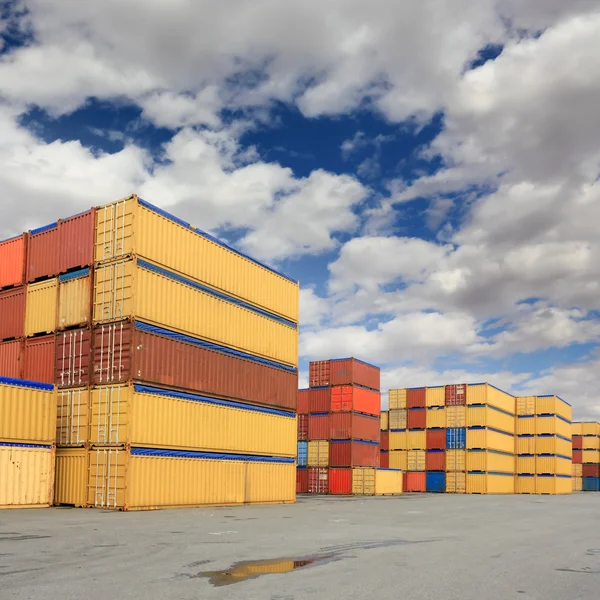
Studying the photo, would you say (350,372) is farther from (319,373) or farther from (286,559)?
(286,559)

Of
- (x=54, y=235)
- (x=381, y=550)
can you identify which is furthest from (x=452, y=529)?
(x=54, y=235)

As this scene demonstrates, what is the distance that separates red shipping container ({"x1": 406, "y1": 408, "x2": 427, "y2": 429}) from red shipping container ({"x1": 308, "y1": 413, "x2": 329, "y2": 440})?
17.9 metres

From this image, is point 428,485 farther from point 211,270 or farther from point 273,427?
point 211,270

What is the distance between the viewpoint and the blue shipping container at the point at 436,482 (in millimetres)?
66438

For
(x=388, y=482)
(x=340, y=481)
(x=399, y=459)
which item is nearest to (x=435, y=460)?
(x=399, y=459)

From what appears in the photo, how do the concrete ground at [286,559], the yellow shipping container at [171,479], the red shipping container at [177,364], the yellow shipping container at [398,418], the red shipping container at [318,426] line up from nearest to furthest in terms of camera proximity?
the concrete ground at [286,559] < the yellow shipping container at [171,479] < the red shipping container at [177,364] < the red shipping container at [318,426] < the yellow shipping container at [398,418]

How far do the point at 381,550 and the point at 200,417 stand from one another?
54.9 feet

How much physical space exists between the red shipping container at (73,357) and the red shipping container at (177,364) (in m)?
0.38

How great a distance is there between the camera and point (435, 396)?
68.0m

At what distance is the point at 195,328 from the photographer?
30062mm

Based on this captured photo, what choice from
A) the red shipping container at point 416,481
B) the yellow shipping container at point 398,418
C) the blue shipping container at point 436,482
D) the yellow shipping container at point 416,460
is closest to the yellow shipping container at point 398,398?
the yellow shipping container at point 398,418

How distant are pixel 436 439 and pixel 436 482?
163 inches

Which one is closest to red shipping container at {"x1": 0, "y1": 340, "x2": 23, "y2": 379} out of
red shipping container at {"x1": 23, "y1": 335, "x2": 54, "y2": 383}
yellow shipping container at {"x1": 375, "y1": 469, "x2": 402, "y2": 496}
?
red shipping container at {"x1": 23, "y1": 335, "x2": 54, "y2": 383}

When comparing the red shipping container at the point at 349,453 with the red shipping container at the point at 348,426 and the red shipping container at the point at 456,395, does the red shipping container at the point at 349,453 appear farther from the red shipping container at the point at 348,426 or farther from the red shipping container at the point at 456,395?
the red shipping container at the point at 456,395
